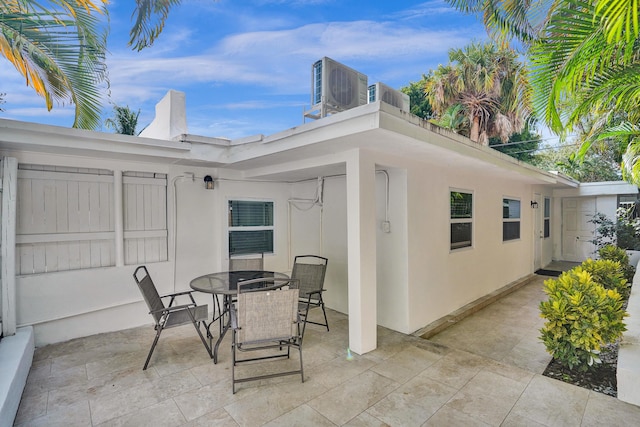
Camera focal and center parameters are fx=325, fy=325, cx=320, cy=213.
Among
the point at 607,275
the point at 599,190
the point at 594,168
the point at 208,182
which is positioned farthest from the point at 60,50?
the point at 594,168

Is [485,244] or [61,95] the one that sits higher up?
[61,95]

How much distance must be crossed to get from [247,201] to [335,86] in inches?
105

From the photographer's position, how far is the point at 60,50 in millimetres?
3711

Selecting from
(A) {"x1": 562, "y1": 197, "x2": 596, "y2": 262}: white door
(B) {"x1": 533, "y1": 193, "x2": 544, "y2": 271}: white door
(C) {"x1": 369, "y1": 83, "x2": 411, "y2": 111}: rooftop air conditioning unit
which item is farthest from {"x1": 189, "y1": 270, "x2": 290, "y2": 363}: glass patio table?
(A) {"x1": 562, "y1": 197, "x2": 596, "y2": 262}: white door

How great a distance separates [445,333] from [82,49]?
6.02 meters

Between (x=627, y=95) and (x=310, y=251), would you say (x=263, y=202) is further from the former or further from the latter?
(x=627, y=95)

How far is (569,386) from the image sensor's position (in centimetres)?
307

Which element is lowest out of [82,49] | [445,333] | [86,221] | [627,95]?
[445,333]

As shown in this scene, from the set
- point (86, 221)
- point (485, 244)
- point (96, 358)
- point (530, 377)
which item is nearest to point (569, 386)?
point (530, 377)

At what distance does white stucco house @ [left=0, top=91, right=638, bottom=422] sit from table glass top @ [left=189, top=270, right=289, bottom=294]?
3.52 ft

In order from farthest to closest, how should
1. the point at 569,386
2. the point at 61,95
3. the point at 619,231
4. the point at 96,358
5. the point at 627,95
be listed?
the point at 619,231 → the point at 61,95 → the point at 96,358 → the point at 569,386 → the point at 627,95

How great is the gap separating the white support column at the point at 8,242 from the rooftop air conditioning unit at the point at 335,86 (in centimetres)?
352

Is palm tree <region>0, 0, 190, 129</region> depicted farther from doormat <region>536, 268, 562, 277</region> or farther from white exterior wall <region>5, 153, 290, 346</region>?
doormat <region>536, 268, 562, 277</region>

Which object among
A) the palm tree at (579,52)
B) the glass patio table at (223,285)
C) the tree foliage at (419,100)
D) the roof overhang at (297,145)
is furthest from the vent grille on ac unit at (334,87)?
the tree foliage at (419,100)
